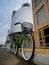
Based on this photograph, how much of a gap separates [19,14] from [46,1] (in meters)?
→ 36.5

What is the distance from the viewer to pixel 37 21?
1855 centimetres

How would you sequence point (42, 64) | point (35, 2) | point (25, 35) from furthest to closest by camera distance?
point (35, 2) < point (25, 35) < point (42, 64)

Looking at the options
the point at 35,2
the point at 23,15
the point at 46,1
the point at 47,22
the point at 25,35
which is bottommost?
the point at 25,35

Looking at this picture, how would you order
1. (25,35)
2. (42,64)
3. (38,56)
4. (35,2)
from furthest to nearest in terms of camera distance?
(35,2)
(25,35)
(38,56)
(42,64)

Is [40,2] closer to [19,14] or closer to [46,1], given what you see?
[46,1]

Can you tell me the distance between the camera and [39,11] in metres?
18.0

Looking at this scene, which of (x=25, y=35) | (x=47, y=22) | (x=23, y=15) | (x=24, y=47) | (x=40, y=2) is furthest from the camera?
(x=23, y=15)

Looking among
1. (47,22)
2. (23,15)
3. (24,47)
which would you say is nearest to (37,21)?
(47,22)

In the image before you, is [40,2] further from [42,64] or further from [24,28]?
[42,64]

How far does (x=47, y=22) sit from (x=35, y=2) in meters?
6.11

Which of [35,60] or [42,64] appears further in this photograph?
[35,60]

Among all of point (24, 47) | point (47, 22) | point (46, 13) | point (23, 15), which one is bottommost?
point (24, 47)

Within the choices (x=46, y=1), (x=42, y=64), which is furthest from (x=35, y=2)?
(x=42, y=64)

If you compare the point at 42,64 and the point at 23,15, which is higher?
the point at 23,15
